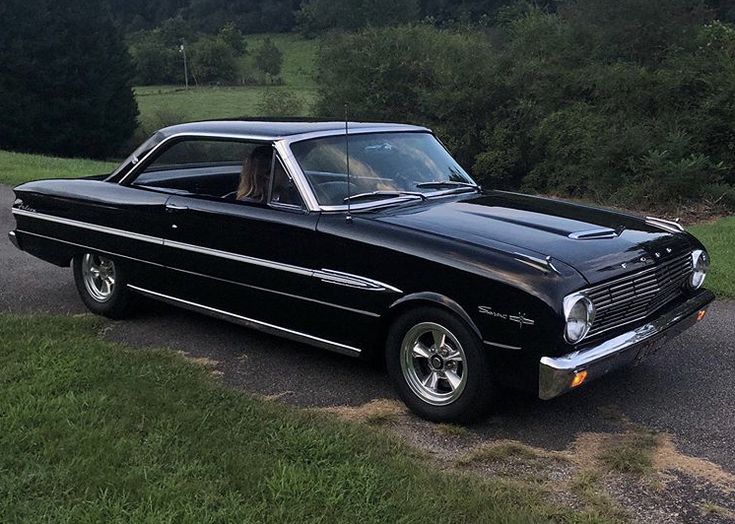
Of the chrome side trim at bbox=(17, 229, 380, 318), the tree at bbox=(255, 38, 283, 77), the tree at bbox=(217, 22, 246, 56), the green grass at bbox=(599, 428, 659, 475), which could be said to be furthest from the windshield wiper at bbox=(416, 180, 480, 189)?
the tree at bbox=(217, 22, 246, 56)

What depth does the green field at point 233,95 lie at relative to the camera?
127 ft

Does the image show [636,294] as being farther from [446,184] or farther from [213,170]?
[213,170]

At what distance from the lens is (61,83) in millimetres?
45000

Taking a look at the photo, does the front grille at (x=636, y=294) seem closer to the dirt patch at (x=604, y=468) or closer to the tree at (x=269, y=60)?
the dirt patch at (x=604, y=468)

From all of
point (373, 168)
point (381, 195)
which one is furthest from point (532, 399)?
point (373, 168)

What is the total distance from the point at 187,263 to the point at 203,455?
194 cm

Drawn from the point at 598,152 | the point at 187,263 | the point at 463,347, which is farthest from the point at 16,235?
the point at 598,152

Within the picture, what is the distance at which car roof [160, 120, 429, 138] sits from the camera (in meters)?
5.10

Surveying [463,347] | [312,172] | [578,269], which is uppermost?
[312,172]

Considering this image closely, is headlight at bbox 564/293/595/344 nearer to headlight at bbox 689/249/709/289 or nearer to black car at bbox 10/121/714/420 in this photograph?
black car at bbox 10/121/714/420

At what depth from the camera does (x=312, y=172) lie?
485cm

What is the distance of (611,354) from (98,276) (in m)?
4.01

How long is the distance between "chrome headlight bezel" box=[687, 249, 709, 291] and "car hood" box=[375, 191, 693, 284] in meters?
0.10

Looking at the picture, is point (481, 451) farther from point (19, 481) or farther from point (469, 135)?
point (469, 135)
